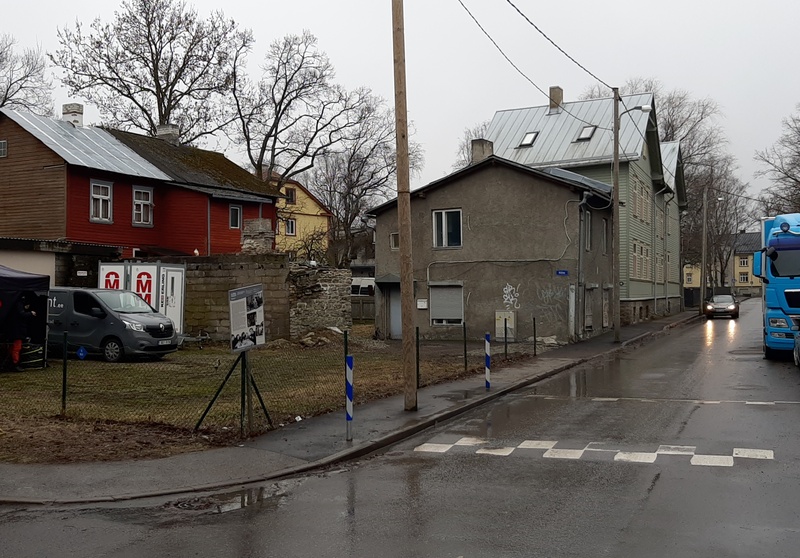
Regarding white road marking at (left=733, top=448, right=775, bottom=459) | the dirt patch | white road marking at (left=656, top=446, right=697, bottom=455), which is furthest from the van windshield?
white road marking at (left=733, top=448, right=775, bottom=459)

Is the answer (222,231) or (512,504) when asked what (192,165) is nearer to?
(222,231)

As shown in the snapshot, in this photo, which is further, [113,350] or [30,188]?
[30,188]

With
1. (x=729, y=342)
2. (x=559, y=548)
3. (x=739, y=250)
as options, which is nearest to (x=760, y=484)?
(x=559, y=548)

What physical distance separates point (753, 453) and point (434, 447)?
3.82 metres

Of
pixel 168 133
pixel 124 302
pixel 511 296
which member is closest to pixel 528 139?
pixel 168 133

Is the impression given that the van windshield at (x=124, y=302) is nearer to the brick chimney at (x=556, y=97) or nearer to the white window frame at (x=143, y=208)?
the white window frame at (x=143, y=208)

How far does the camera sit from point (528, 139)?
44969 mm

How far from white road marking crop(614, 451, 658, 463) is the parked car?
132 feet

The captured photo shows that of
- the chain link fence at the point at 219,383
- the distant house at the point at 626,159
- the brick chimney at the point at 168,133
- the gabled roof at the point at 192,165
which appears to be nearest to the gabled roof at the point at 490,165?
the chain link fence at the point at 219,383

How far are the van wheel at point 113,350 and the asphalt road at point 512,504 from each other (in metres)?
10.7

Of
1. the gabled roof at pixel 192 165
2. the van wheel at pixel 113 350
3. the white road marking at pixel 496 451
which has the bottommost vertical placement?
the white road marking at pixel 496 451

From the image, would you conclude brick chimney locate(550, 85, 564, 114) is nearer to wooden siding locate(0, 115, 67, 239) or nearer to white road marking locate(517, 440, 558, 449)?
wooden siding locate(0, 115, 67, 239)

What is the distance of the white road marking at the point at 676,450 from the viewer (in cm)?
910

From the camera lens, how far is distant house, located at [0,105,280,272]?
1194 inches
